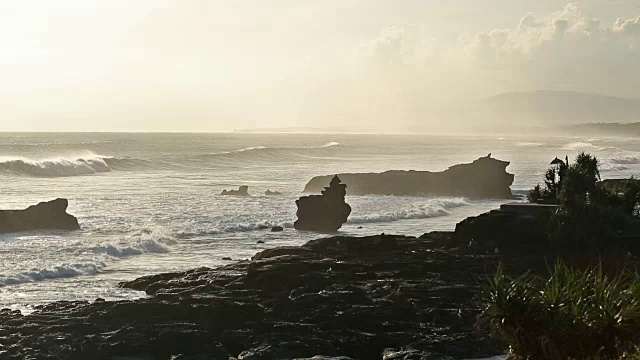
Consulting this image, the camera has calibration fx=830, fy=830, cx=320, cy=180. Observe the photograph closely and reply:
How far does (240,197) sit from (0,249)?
34743 mm

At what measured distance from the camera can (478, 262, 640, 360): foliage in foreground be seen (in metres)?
16.7

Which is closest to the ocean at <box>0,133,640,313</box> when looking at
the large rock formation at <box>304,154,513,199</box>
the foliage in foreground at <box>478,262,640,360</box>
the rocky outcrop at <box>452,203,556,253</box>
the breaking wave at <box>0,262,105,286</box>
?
the breaking wave at <box>0,262,105,286</box>

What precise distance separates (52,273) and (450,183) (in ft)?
173

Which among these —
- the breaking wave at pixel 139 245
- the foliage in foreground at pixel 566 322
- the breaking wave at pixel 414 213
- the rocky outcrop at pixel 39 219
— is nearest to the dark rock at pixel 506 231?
the breaking wave at pixel 139 245

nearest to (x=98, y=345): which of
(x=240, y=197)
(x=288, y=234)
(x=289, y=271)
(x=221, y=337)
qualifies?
(x=221, y=337)

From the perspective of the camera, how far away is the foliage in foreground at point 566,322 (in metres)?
16.7

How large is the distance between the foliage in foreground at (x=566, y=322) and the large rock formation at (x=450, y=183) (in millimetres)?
64528

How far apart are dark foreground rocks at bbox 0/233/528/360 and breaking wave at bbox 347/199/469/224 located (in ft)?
80.1

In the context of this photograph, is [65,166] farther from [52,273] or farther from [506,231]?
[506,231]

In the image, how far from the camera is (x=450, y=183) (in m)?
83.0

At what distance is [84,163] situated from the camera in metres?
128

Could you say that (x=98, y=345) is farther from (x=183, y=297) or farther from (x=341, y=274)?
(x=341, y=274)

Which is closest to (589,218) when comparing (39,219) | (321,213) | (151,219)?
(321,213)

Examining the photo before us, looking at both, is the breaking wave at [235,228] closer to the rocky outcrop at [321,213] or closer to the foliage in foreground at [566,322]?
the rocky outcrop at [321,213]
